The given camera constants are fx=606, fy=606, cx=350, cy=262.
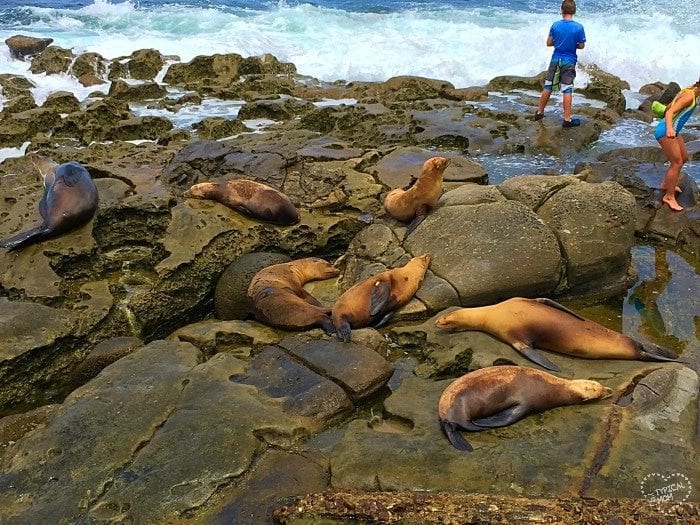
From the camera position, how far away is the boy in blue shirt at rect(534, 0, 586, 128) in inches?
437

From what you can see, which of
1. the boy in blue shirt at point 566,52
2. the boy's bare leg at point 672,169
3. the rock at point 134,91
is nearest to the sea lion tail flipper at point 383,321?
the boy's bare leg at point 672,169

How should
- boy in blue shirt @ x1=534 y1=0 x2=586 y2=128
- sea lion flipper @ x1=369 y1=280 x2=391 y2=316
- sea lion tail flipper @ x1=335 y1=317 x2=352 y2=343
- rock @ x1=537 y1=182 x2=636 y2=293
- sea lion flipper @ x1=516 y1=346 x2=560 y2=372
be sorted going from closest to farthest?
sea lion flipper @ x1=516 y1=346 x2=560 y2=372 < sea lion tail flipper @ x1=335 y1=317 x2=352 y2=343 < sea lion flipper @ x1=369 y1=280 x2=391 y2=316 < rock @ x1=537 y1=182 x2=636 y2=293 < boy in blue shirt @ x1=534 y1=0 x2=586 y2=128

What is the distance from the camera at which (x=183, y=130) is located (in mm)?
11438

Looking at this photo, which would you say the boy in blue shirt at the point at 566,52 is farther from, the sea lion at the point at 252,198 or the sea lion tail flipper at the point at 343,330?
the sea lion tail flipper at the point at 343,330

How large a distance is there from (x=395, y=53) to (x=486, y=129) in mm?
10962

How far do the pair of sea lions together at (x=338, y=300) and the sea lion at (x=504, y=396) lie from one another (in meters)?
1.23

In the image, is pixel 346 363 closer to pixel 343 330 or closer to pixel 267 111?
pixel 343 330

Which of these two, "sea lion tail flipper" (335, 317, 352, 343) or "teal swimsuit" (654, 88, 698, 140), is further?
"teal swimsuit" (654, 88, 698, 140)

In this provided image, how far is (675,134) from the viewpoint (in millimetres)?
7445

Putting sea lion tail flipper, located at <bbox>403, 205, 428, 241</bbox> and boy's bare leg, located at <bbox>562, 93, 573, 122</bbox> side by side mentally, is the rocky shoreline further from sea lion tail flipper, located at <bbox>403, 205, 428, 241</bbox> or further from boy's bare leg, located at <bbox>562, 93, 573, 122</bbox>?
boy's bare leg, located at <bbox>562, 93, 573, 122</bbox>

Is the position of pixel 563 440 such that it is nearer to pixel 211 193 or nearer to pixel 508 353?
pixel 508 353

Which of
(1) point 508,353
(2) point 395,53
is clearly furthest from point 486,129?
(2) point 395,53

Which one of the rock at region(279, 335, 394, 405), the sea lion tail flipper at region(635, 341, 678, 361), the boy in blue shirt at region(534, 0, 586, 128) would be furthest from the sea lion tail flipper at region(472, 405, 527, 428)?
the boy in blue shirt at region(534, 0, 586, 128)

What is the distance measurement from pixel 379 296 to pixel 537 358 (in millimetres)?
1516
